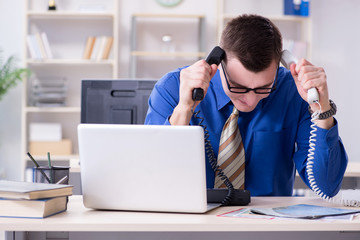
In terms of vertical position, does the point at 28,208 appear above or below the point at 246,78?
below

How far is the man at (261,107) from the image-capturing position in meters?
1.57

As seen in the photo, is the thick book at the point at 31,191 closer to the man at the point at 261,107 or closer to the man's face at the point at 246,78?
the man at the point at 261,107

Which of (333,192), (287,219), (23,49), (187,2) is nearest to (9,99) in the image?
(23,49)

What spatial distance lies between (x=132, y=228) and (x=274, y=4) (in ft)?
13.1

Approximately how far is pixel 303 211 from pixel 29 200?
65cm

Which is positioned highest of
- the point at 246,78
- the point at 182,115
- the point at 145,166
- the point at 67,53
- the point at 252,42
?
the point at 67,53

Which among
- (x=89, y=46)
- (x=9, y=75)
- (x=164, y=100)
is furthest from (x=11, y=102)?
(x=164, y=100)

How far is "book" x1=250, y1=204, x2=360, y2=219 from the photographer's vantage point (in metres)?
1.27

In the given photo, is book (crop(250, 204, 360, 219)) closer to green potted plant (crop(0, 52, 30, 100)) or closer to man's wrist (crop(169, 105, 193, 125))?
man's wrist (crop(169, 105, 193, 125))

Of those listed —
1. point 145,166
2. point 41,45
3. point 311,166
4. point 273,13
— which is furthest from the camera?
point 273,13

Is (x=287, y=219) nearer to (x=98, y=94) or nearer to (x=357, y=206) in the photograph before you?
(x=357, y=206)

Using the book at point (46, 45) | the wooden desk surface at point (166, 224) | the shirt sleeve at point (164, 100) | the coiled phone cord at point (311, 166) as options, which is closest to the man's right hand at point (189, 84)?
the shirt sleeve at point (164, 100)

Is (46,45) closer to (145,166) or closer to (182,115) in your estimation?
(182,115)

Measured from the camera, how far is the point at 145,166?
1275mm
